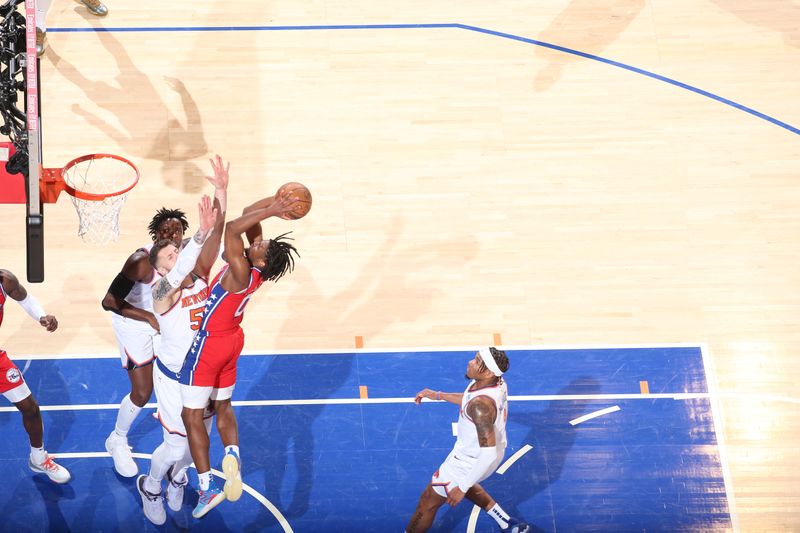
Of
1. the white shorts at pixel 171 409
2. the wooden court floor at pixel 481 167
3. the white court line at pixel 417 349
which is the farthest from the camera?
the wooden court floor at pixel 481 167

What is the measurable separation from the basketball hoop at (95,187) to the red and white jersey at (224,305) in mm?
1789

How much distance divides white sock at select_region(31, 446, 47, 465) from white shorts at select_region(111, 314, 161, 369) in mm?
1101

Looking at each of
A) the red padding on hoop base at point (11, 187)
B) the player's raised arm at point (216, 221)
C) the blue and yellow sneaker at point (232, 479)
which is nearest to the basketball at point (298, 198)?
the player's raised arm at point (216, 221)

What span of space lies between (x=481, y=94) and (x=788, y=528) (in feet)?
18.9

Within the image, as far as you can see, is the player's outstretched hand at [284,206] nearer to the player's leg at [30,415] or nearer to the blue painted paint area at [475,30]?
the player's leg at [30,415]

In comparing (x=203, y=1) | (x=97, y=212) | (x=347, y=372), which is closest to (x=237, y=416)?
(x=347, y=372)

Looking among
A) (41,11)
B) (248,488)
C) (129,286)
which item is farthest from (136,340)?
(41,11)

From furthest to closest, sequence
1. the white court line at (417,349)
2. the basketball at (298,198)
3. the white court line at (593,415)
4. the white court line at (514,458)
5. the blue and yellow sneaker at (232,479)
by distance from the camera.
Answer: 1. the white court line at (417,349)
2. the white court line at (593,415)
3. the white court line at (514,458)
4. the blue and yellow sneaker at (232,479)
5. the basketball at (298,198)

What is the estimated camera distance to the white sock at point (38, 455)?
791cm

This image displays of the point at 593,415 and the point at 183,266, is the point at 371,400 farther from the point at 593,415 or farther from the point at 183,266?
the point at 183,266

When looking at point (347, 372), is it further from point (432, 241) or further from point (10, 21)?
point (10, 21)

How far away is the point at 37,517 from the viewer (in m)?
7.87

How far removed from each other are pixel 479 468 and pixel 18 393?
12.5ft

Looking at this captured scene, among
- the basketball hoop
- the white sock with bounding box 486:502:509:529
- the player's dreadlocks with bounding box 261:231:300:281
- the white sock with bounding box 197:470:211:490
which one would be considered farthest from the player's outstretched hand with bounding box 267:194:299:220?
the white sock with bounding box 486:502:509:529
